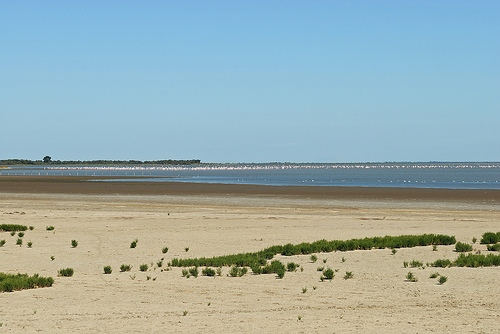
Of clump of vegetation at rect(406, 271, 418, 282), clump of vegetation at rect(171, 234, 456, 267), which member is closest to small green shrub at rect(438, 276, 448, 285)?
clump of vegetation at rect(406, 271, 418, 282)

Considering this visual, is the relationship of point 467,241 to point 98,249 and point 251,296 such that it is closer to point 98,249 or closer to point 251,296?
point 251,296

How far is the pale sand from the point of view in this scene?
10.5 m

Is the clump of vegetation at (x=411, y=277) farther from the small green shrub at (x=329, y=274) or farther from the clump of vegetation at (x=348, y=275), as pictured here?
the small green shrub at (x=329, y=274)

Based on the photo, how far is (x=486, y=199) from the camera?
1966 inches

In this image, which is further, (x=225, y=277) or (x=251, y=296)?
(x=225, y=277)

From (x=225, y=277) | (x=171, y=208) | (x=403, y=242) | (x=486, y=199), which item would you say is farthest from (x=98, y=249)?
(x=486, y=199)

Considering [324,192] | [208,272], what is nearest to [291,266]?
[208,272]

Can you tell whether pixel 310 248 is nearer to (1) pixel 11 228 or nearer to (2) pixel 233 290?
(2) pixel 233 290

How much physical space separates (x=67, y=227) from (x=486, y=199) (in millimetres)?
37182

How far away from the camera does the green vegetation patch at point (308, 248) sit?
17.1m

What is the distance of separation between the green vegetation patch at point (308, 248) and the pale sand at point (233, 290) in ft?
2.29

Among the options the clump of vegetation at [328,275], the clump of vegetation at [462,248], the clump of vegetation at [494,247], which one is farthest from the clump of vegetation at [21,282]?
the clump of vegetation at [494,247]

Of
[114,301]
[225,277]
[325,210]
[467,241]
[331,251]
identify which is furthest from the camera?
[325,210]

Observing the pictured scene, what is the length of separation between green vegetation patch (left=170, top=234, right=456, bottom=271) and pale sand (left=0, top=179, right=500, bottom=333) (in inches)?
27.4
